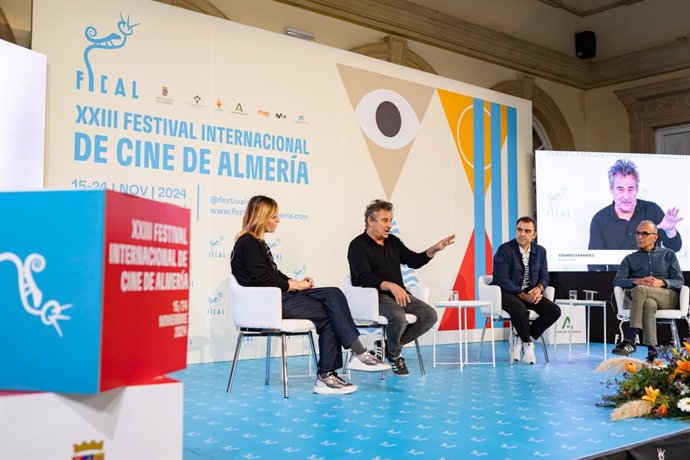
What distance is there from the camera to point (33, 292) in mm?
1266

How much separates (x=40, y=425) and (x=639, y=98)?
9949mm

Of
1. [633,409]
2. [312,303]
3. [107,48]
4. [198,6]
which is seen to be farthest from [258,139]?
[633,409]

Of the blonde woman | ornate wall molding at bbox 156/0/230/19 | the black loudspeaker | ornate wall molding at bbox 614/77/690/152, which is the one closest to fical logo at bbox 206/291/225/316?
the blonde woman

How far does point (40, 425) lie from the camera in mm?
1265

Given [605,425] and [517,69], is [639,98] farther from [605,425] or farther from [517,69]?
[605,425]

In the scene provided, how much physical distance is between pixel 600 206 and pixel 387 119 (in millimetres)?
2819

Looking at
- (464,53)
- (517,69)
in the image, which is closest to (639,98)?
(517,69)

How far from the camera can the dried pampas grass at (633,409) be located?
127 inches

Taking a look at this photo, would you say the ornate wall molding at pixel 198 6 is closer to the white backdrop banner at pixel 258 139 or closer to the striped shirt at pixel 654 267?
the white backdrop banner at pixel 258 139

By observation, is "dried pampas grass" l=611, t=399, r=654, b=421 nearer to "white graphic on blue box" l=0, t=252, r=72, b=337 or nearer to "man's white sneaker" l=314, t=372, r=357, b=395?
"man's white sneaker" l=314, t=372, r=357, b=395

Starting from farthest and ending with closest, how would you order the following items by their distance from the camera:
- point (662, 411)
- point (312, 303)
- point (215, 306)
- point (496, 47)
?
point (496, 47)
point (215, 306)
point (312, 303)
point (662, 411)

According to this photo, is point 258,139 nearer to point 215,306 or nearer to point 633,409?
point 215,306

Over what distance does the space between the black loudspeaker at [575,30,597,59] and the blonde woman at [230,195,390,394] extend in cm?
762

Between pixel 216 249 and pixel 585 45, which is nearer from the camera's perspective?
pixel 216 249
